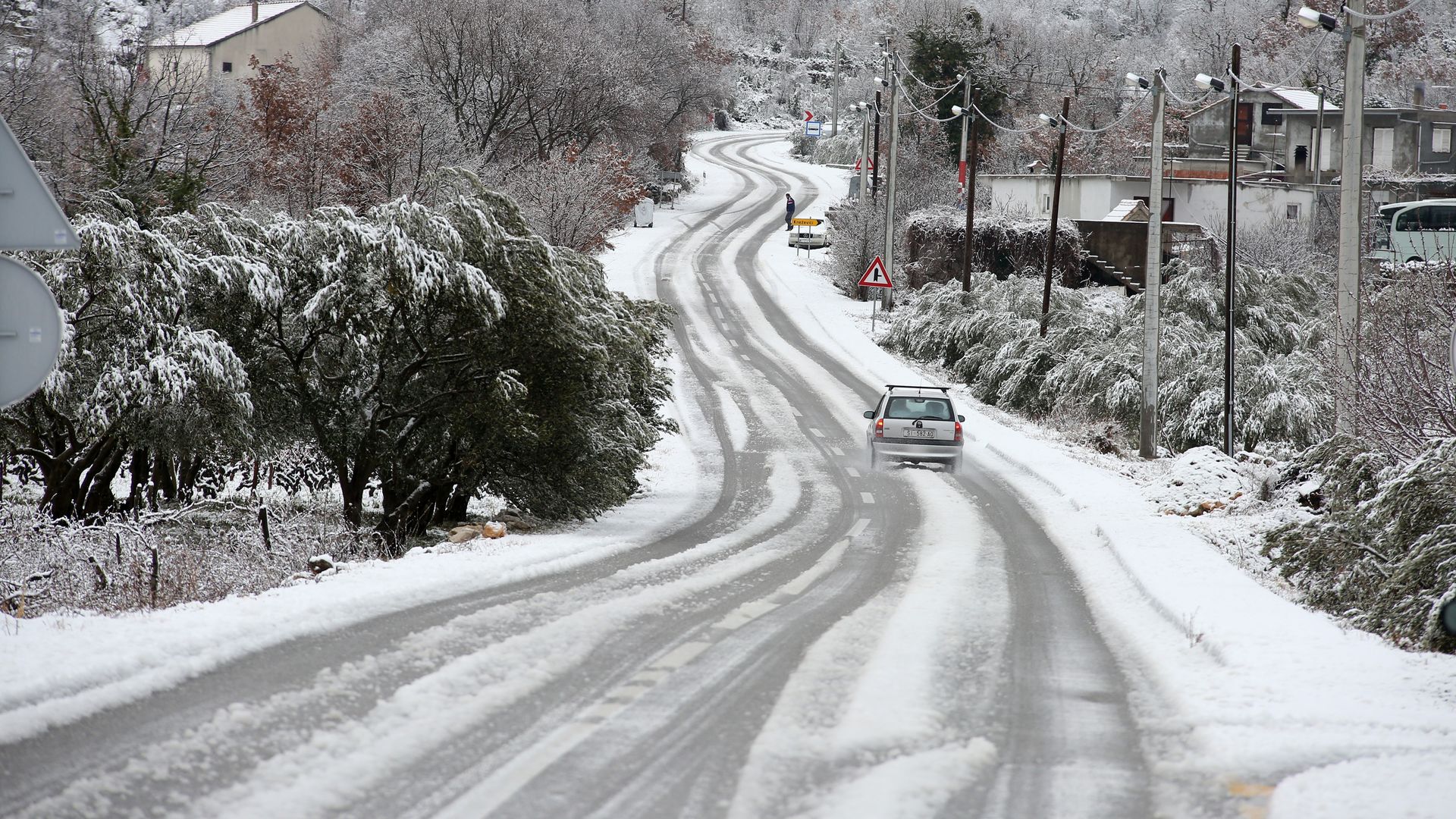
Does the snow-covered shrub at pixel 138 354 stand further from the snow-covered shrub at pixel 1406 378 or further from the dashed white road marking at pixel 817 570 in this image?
the snow-covered shrub at pixel 1406 378

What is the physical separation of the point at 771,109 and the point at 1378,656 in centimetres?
12116

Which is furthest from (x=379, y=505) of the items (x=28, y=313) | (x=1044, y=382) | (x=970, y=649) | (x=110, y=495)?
(x=1044, y=382)

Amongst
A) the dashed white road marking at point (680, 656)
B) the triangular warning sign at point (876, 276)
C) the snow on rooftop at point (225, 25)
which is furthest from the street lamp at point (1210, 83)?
the snow on rooftop at point (225, 25)

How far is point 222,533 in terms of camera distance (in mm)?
15977

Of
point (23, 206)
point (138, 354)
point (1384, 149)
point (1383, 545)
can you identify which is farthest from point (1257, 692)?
point (1384, 149)

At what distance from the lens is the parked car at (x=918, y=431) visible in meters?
22.5

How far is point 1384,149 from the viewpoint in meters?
59.1

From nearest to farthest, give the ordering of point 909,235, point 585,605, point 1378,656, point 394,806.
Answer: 1. point 394,806
2. point 1378,656
3. point 585,605
4. point 909,235

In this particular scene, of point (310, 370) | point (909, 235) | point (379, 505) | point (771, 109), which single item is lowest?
point (379, 505)

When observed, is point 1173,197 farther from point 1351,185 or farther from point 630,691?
point 630,691

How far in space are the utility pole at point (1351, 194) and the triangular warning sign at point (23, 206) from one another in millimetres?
14625

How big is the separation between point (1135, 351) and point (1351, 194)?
1552 cm

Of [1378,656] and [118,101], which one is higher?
[118,101]

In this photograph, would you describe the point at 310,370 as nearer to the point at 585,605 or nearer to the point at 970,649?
the point at 585,605
